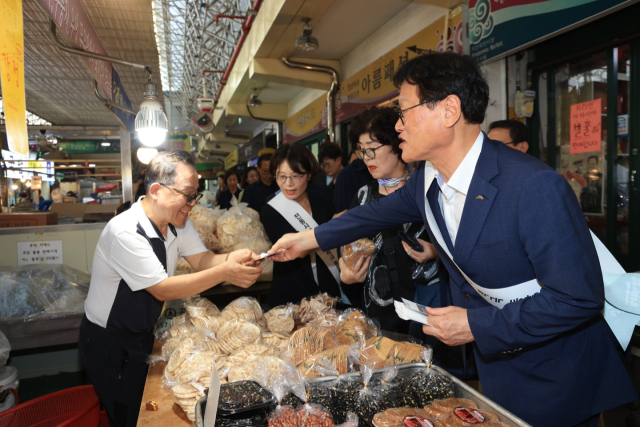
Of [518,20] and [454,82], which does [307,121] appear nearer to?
[518,20]

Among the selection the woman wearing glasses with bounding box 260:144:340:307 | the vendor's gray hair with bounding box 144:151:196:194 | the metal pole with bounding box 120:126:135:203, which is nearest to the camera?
the vendor's gray hair with bounding box 144:151:196:194

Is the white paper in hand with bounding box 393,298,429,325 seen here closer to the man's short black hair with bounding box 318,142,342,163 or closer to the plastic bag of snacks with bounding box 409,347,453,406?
the plastic bag of snacks with bounding box 409,347,453,406

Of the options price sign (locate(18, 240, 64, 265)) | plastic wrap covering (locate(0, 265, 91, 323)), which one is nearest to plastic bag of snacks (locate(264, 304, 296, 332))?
plastic wrap covering (locate(0, 265, 91, 323))

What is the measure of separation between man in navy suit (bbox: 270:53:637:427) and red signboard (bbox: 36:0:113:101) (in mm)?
2054

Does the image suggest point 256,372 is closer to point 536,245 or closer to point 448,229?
point 448,229

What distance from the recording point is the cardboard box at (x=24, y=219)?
3.54 metres

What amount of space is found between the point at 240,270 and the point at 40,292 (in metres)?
1.77

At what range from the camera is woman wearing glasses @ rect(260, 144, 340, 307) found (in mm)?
2670

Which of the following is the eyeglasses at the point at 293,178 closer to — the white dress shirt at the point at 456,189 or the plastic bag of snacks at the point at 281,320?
the plastic bag of snacks at the point at 281,320

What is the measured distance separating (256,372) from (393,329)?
990 millimetres

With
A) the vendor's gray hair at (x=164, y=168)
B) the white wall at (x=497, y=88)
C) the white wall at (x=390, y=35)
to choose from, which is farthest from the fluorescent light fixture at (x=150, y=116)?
the white wall at (x=497, y=88)

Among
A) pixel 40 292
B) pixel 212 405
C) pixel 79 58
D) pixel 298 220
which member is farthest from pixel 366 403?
pixel 79 58

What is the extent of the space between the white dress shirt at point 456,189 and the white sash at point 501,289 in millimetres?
42

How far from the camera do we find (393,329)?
213 cm
